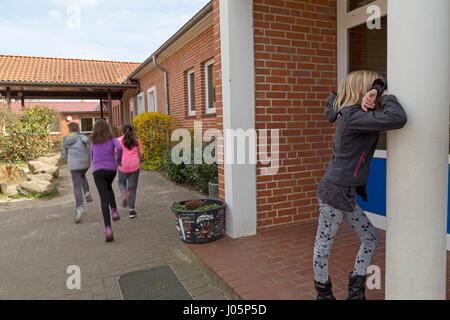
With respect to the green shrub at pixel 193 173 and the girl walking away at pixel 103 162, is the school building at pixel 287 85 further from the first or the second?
the green shrub at pixel 193 173

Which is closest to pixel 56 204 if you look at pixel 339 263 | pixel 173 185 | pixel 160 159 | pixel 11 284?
pixel 173 185

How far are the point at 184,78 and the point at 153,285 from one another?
27.9 ft

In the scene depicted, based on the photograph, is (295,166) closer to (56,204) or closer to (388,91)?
(388,91)

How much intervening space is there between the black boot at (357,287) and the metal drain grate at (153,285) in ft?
4.54

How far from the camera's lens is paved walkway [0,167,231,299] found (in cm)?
329

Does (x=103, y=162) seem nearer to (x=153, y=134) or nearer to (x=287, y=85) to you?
(x=287, y=85)

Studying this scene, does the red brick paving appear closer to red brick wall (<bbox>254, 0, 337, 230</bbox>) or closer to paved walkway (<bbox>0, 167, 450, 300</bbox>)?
paved walkway (<bbox>0, 167, 450, 300</bbox>)

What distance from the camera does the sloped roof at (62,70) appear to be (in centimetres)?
1569

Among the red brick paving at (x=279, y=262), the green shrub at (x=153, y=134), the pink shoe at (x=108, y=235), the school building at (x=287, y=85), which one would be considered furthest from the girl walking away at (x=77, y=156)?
the green shrub at (x=153, y=134)

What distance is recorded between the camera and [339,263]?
325cm

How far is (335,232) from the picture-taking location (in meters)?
2.36

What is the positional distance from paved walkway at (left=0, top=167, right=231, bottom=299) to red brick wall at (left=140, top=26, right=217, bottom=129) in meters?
3.85
